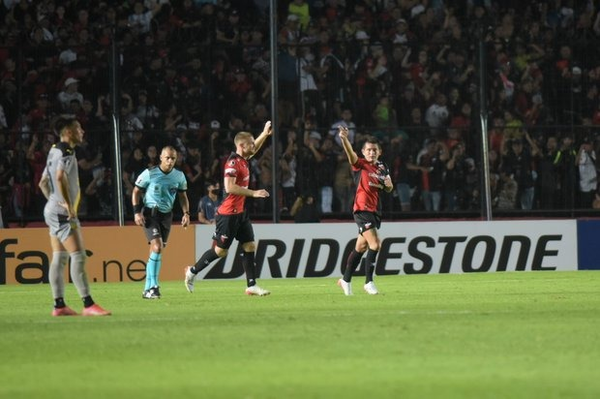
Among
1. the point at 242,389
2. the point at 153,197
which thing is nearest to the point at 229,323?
the point at 242,389

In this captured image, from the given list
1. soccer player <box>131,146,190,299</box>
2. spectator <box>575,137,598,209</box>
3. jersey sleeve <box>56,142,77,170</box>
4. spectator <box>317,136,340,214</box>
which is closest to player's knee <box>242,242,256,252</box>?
soccer player <box>131,146,190,299</box>

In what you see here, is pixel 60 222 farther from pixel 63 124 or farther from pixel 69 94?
pixel 69 94

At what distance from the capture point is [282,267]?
2562 cm

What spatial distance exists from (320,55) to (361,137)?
5.58 feet

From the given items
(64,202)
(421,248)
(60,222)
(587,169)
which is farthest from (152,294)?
(587,169)

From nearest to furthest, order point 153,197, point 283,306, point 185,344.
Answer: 1. point 185,344
2. point 283,306
3. point 153,197

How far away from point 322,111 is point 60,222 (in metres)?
12.9

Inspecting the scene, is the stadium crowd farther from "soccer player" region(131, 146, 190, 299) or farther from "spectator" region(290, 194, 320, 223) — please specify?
"soccer player" region(131, 146, 190, 299)

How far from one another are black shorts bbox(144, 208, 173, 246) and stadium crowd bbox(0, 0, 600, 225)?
6400 millimetres

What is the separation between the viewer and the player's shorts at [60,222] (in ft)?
45.0

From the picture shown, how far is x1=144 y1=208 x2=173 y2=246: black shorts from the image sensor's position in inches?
725

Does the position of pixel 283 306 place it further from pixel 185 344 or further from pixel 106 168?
pixel 106 168

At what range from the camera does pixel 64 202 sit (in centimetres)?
1366

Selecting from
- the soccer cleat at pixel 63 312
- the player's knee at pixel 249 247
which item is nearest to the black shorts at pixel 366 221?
the player's knee at pixel 249 247
